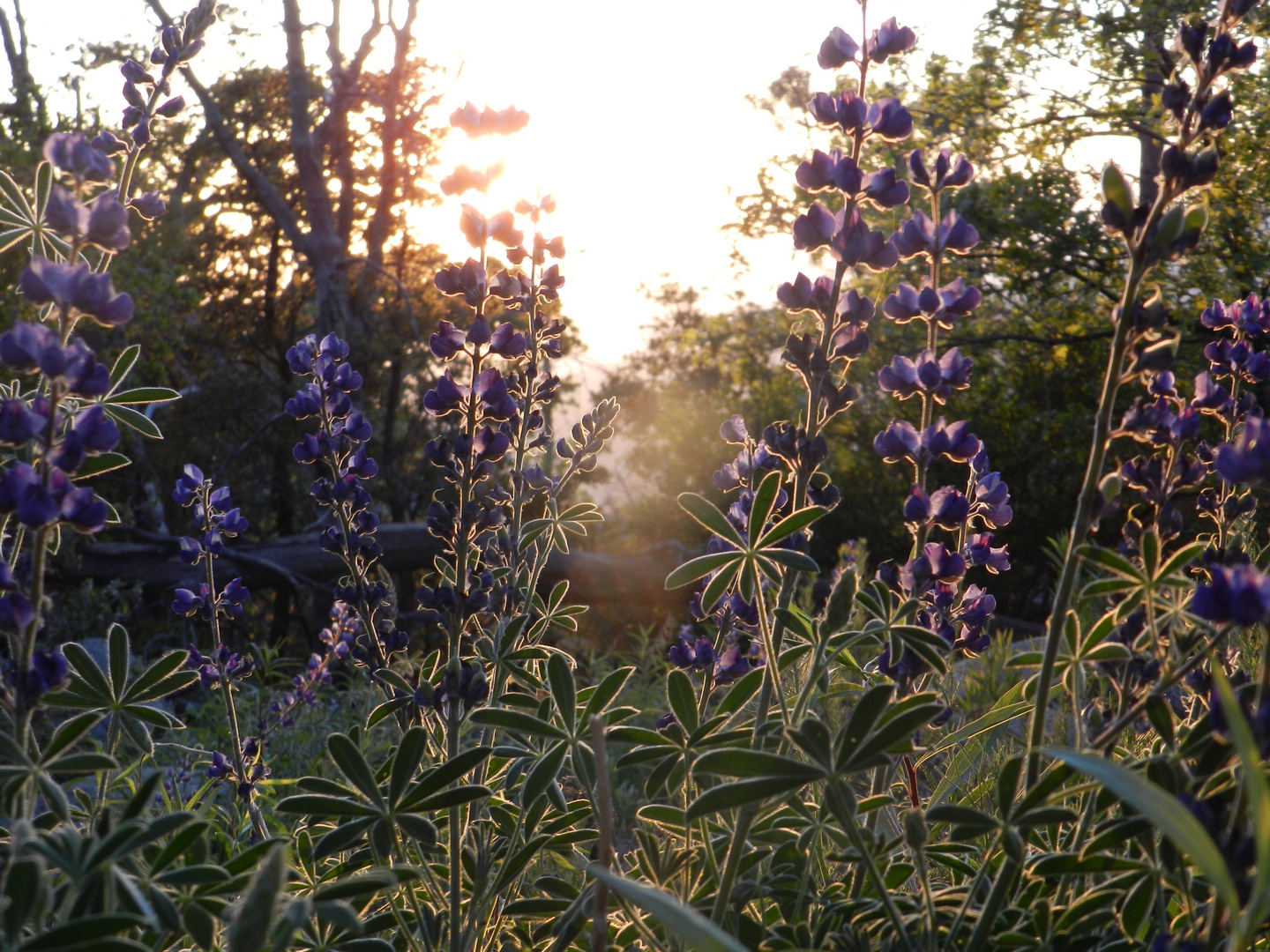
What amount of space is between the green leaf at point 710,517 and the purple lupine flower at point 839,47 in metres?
0.65

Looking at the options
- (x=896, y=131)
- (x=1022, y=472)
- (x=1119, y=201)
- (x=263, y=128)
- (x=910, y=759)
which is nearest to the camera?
(x=1119, y=201)

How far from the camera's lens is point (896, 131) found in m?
1.37

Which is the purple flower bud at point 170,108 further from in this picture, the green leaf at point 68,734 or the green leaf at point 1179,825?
the green leaf at point 1179,825

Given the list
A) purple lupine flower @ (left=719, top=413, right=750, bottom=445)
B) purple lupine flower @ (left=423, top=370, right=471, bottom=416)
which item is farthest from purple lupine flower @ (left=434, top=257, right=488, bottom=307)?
purple lupine flower @ (left=719, top=413, right=750, bottom=445)

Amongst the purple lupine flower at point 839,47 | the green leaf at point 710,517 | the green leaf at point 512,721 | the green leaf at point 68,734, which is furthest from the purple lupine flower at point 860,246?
the green leaf at point 68,734

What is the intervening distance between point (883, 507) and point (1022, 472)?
4.23 ft

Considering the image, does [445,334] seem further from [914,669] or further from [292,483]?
[292,483]

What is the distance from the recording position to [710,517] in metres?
1.29

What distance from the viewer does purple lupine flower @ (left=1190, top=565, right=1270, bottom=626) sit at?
2.44 ft

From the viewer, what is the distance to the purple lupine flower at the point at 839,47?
1.40m

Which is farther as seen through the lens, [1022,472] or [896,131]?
[1022,472]

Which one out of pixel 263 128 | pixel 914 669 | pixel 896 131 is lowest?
pixel 914 669

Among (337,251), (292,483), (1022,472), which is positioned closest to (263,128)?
(337,251)

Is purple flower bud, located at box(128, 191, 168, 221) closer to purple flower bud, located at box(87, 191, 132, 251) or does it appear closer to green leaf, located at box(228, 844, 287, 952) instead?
purple flower bud, located at box(87, 191, 132, 251)
